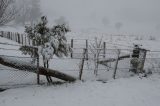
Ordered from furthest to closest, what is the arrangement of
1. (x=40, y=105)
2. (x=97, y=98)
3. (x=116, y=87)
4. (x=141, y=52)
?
(x=141, y=52) < (x=116, y=87) < (x=97, y=98) < (x=40, y=105)

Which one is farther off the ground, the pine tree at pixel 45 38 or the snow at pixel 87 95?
the pine tree at pixel 45 38

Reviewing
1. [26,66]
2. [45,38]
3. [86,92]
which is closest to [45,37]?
[45,38]

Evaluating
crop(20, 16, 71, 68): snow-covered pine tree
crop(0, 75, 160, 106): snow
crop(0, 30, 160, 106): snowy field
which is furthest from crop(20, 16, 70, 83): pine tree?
crop(0, 75, 160, 106): snow

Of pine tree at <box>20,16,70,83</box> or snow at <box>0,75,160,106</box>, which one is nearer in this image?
snow at <box>0,75,160,106</box>

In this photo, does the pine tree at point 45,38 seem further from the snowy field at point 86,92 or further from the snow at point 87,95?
the snow at point 87,95

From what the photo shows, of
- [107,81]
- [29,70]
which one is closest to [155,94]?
[107,81]

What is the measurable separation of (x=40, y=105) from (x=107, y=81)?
3.27 m

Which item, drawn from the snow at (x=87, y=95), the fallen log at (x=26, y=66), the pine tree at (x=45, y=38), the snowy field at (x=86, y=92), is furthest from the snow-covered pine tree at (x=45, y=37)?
the snow at (x=87, y=95)

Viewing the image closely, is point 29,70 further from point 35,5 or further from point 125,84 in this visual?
point 35,5

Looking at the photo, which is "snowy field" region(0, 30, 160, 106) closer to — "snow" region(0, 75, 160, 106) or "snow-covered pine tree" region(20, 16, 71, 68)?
"snow" region(0, 75, 160, 106)

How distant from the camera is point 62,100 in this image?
Result: 624cm

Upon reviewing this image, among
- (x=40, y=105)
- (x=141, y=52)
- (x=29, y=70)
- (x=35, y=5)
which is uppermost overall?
(x=35, y=5)

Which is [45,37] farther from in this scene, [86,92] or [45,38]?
[86,92]

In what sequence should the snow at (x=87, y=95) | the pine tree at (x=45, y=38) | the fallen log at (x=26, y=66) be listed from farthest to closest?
1. the fallen log at (x=26, y=66)
2. the pine tree at (x=45, y=38)
3. the snow at (x=87, y=95)
